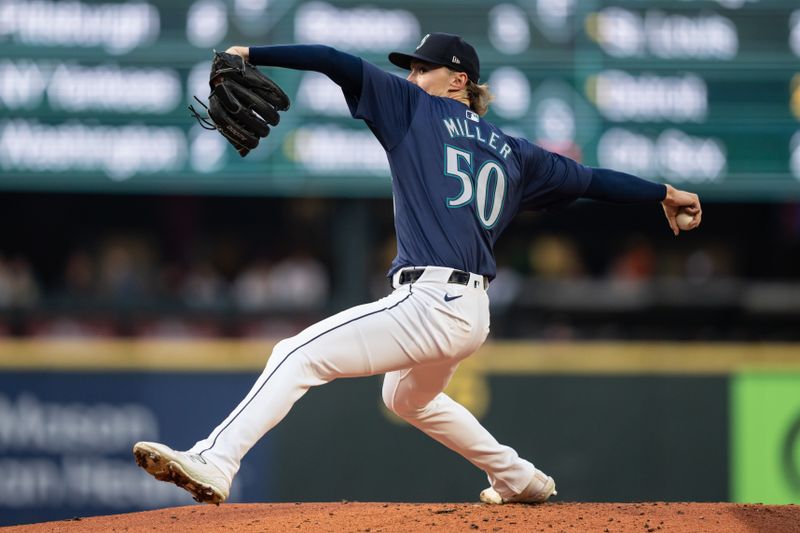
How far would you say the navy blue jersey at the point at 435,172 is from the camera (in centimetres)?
379

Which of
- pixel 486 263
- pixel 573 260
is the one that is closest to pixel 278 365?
pixel 486 263

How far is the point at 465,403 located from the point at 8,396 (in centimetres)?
287

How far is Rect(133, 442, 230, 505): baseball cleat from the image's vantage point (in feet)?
11.1

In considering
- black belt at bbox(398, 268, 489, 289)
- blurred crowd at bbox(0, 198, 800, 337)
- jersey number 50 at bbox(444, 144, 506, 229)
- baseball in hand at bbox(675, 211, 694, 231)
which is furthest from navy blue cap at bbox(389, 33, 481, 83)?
blurred crowd at bbox(0, 198, 800, 337)

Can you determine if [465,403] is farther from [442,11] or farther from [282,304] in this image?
[442,11]

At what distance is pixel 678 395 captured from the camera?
755cm

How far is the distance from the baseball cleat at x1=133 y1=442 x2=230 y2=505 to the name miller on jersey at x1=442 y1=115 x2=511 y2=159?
1314 mm

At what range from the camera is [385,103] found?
12.3 ft

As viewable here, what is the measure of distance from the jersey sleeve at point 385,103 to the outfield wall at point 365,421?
12.7 feet

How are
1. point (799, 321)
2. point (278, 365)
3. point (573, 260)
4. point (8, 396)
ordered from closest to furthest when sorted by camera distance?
point (278, 365) < point (8, 396) < point (799, 321) < point (573, 260)

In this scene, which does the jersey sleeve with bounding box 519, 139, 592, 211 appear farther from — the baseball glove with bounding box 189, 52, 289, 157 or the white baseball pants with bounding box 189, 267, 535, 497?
the baseball glove with bounding box 189, 52, 289, 157

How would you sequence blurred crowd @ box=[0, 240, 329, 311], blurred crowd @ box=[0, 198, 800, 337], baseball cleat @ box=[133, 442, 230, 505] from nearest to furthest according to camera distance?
baseball cleat @ box=[133, 442, 230, 505]
blurred crowd @ box=[0, 198, 800, 337]
blurred crowd @ box=[0, 240, 329, 311]

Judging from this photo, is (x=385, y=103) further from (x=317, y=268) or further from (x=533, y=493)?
(x=317, y=268)

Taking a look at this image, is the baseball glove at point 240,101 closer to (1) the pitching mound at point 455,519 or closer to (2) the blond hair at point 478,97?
(2) the blond hair at point 478,97
